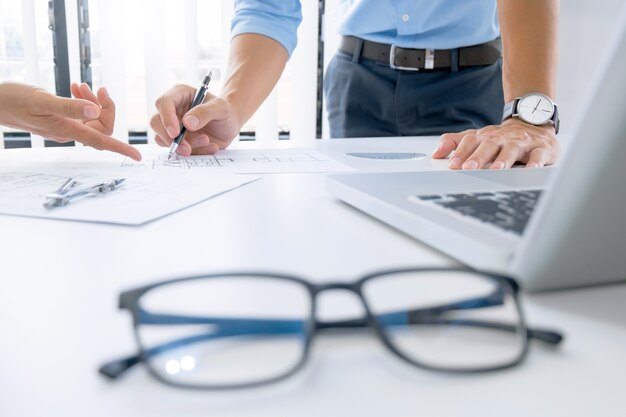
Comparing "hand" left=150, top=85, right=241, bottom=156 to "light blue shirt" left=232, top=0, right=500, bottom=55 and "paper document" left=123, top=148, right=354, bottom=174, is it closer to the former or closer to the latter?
"paper document" left=123, top=148, right=354, bottom=174

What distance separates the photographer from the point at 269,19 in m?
1.13

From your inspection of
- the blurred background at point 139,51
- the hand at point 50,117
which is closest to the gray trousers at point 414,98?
the hand at point 50,117

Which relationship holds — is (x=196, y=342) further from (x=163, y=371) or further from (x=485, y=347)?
(x=485, y=347)

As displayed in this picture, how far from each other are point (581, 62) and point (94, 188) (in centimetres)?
244

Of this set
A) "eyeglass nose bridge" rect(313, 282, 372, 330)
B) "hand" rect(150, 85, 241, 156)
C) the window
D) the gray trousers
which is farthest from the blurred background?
"eyeglass nose bridge" rect(313, 282, 372, 330)

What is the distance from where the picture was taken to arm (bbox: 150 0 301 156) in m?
0.89

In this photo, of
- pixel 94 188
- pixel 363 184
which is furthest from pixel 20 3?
pixel 363 184

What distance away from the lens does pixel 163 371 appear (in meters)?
0.23

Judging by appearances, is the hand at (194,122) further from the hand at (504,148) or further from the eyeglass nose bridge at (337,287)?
the eyeglass nose bridge at (337,287)

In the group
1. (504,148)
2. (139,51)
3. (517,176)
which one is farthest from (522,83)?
(139,51)

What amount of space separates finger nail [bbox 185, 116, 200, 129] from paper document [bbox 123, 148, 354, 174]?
49 millimetres

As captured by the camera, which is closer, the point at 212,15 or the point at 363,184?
the point at 363,184

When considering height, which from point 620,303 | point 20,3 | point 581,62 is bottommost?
point 620,303

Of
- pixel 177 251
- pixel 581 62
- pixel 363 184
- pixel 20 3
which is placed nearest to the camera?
pixel 177 251
